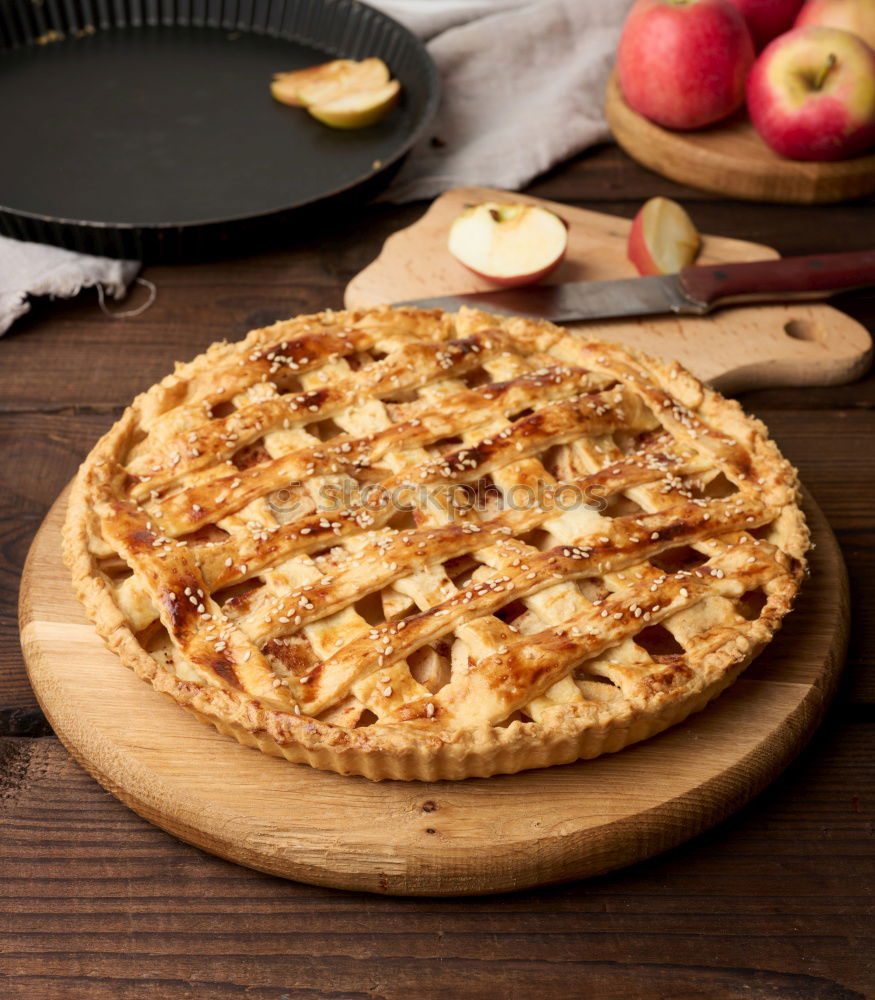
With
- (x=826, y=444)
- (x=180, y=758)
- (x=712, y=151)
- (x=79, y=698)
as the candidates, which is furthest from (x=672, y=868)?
(x=712, y=151)

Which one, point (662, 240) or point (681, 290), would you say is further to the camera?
point (662, 240)

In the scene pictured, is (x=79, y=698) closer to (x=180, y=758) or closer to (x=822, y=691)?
(x=180, y=758)

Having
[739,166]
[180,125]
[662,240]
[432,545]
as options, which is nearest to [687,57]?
[739,166]

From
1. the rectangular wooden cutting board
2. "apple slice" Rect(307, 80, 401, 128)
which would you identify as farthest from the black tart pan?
the rectangular wooden cutting board

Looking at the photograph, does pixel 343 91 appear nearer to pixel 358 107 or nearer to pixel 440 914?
pixel 358 107

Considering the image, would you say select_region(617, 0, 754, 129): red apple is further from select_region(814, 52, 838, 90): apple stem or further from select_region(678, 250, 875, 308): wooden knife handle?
select_region(678, 250, 875, 308): wooden knife handle
